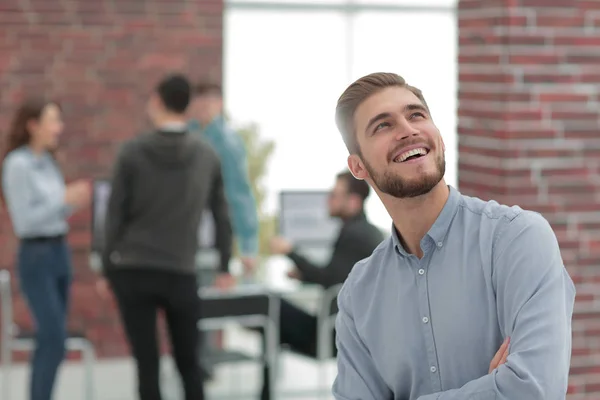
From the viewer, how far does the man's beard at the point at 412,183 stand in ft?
6.89

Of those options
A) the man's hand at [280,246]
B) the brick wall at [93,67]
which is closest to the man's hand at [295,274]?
the man's hand at [280,246]

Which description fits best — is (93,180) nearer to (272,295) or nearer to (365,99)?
(272,295)

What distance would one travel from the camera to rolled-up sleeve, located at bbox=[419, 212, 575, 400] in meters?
2.01

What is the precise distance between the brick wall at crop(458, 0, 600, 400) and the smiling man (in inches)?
48.4

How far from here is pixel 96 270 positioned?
7.09 metres

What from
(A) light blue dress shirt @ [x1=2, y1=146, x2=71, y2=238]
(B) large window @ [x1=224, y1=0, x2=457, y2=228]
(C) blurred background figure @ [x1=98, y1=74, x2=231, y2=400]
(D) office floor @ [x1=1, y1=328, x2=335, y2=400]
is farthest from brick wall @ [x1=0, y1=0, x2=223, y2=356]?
(C) blurred background figure @ [x1=98, y1=74, x2=231, y2=400]

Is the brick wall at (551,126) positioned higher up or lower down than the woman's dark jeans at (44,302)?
higher up

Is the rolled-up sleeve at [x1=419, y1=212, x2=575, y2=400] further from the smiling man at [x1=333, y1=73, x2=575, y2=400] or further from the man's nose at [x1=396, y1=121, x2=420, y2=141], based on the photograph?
the man's nose at [x1=396, y1=121, x2=420, y2=141]

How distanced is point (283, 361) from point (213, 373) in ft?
1.59

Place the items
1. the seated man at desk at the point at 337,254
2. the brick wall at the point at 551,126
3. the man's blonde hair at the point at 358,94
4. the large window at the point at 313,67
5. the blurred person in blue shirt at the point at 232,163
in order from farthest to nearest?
1. the large window at the point at 313,67
2. the blurred person in blue shirt at the point at 232,163
3. the seated man at desk at the point at 337,254
4. the brick wall at the point at 551,126
5. the man's blonde hair at the point at 358,94

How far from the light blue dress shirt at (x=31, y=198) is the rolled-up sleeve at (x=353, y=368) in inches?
140

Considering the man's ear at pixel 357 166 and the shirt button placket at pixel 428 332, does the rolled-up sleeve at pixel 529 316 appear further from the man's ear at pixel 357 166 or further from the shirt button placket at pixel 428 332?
the man's ear at pixel 357 166

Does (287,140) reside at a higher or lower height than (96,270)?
higher

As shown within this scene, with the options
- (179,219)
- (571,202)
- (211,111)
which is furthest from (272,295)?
(571,202)
